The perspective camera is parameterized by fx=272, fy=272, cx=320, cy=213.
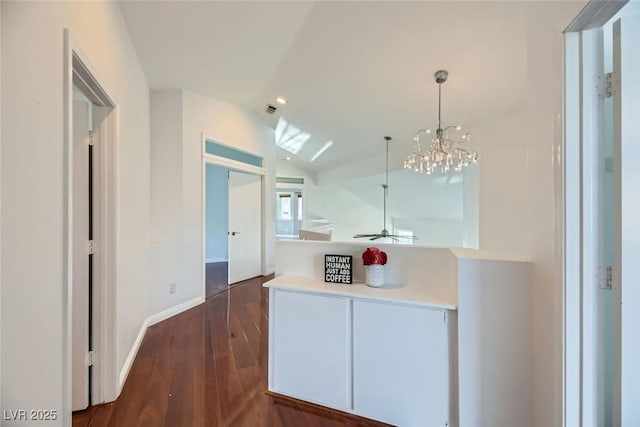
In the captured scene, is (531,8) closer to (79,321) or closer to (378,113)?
(378,113)

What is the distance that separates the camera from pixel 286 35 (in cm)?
262

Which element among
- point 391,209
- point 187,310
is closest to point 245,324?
point 187,310

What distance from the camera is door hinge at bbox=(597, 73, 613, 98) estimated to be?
1076 mm

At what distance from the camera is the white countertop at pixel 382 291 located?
157 centimetres

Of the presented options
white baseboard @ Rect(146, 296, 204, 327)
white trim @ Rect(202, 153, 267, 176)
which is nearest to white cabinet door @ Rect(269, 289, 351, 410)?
white baseboard @ Rect(146, 296, 204, 327)

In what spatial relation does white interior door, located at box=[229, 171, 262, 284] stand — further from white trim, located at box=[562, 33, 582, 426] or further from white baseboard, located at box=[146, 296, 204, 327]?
white trim, located at box=[562, 33, 582, 426]

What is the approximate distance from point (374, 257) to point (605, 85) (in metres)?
1.34

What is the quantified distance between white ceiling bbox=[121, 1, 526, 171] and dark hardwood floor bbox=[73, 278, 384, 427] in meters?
2.86

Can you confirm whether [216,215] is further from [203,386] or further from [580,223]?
[580,223]

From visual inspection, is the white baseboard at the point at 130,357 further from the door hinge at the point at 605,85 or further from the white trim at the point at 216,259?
the white trim at the point at 216,259

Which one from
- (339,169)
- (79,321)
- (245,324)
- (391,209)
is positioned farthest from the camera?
(391,209)

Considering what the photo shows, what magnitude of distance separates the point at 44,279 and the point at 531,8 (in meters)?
2.53

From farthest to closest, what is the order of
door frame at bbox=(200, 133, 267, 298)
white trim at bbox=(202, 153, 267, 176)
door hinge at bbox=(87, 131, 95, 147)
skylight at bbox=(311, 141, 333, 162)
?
1. skylight at bbox=(311, 141, 333, 162)
2. white trim at bbox=(202, 153, 267, 176)
3. door frame at bbox=(200, 133, 267, 298)
4. door hinge at bbox=(87, 131, 95, 147)

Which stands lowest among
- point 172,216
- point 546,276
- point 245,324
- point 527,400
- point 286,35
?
point 245,324
